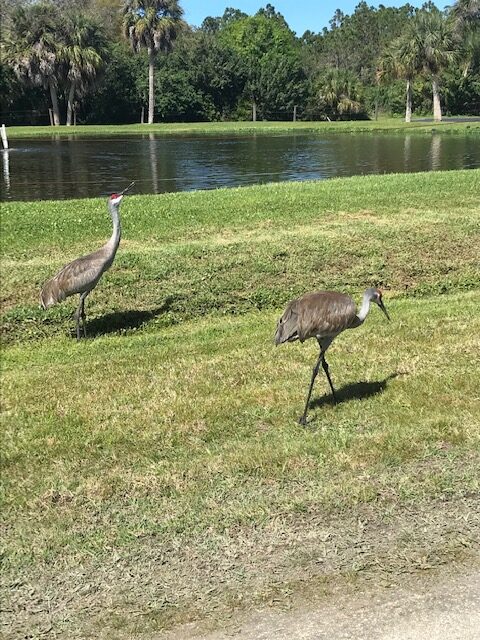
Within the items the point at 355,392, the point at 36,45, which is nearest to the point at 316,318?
the point at 355,392

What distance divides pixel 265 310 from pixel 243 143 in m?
31.7

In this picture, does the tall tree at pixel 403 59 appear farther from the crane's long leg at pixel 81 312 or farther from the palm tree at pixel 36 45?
the crane's long leg at pixel 81 312

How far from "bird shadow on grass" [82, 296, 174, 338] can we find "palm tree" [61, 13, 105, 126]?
51.8 metres

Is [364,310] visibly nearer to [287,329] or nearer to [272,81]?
Result: [287,329]

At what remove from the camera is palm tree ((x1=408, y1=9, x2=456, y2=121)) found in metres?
51.3

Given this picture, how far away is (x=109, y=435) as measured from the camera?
5426mm

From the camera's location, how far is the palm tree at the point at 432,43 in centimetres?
5131

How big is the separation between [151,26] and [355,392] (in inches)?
2388

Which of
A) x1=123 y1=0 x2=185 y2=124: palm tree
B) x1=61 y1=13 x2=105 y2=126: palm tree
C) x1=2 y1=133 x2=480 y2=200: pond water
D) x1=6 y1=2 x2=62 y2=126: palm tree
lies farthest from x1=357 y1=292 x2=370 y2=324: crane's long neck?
x1=123 y1=0 x2=185 y2=124: palm tree

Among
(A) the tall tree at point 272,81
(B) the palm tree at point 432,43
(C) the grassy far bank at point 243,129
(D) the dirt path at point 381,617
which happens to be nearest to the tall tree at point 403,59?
(B) the palm tree at point 432,43

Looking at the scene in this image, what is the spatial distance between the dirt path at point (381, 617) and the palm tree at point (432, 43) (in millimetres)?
53298

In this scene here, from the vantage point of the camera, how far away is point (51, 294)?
806 cm

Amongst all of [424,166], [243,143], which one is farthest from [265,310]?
[243,143]

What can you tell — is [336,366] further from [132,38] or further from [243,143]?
[132,38]
